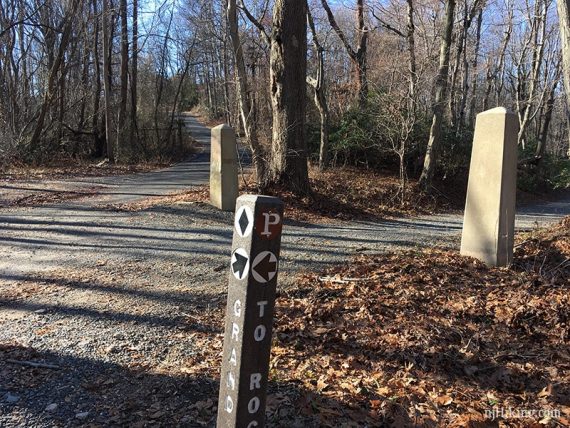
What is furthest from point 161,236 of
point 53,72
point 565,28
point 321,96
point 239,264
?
point 53,72

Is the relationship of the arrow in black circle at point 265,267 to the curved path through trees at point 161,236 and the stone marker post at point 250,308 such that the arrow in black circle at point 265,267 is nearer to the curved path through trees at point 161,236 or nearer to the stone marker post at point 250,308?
the stone marker post at point 250,308

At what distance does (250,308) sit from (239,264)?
228 millimetres

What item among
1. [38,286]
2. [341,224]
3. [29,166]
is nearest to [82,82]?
[29,166]

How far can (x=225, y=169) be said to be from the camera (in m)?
9.87

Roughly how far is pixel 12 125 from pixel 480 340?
2066 cm

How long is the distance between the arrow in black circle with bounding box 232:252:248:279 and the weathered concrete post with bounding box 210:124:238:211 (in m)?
7.57

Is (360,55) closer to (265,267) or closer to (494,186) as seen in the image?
(494,186)

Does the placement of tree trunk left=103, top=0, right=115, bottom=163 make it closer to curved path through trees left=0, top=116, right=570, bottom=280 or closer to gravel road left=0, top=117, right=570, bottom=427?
curved path through trees left=0, top=116, right=570, bottom=280

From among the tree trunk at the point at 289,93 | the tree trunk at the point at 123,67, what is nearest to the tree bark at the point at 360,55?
the tree trunk at the point at 289,93

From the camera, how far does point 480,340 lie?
4434 mm

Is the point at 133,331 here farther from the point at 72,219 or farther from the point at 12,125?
the point at 12,125

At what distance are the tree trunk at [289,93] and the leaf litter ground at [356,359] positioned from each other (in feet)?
17.6

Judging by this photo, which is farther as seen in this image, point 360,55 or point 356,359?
point 360,55

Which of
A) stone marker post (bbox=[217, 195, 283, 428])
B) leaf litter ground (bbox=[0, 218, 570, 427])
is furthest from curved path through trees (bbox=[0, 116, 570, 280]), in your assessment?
stone marker post (bbox=[217, 195, 283, 428])
